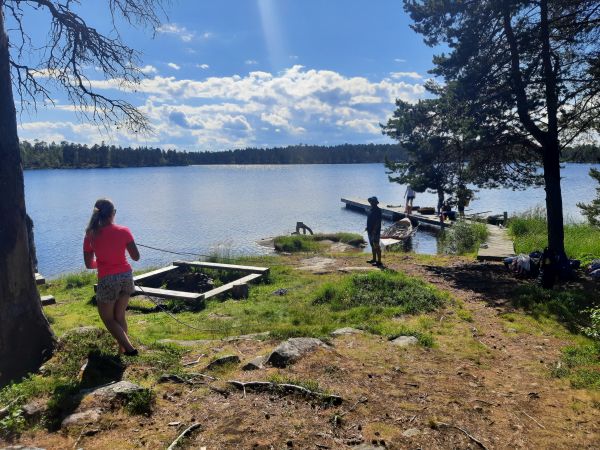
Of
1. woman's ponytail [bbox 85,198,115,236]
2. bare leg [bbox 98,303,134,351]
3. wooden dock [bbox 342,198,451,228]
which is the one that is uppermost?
woman's ponytail [bbox 85,198,115,236]

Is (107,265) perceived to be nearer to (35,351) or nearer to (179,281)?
(35,351)

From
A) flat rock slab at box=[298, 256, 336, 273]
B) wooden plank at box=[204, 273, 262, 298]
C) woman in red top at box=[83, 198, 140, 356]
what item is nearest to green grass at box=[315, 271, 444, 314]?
wooden plank at box=[204, 273, 262, 298]

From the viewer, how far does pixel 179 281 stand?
1251 centimetres

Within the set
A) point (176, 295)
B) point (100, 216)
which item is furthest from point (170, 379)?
point (176, 295)

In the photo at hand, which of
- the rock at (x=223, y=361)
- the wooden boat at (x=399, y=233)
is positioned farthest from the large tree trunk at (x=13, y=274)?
the wooden boat at (x=399, y=233)

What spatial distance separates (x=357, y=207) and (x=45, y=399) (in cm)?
3900

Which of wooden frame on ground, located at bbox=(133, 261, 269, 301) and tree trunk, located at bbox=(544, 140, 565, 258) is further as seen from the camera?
tree trunk, located at bbox=(544, 140, 565, 258)

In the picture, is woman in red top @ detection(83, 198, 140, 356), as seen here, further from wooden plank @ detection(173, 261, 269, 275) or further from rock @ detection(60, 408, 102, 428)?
wooden plank @ detection(173, 261, 269, 275)

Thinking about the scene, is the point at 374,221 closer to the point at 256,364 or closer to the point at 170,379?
the point at 256,364

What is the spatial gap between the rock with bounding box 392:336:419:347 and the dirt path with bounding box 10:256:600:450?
13 cm

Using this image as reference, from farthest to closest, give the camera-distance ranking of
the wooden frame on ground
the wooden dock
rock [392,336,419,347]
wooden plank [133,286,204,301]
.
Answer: the wooden dock → the wooden frame on ground → wooden plank [133,286,204,301] → rock [392,336,419,347]

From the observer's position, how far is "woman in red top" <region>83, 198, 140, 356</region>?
5059 mm

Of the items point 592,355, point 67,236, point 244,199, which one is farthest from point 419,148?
point 244,199

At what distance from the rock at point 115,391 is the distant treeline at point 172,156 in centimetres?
13330
